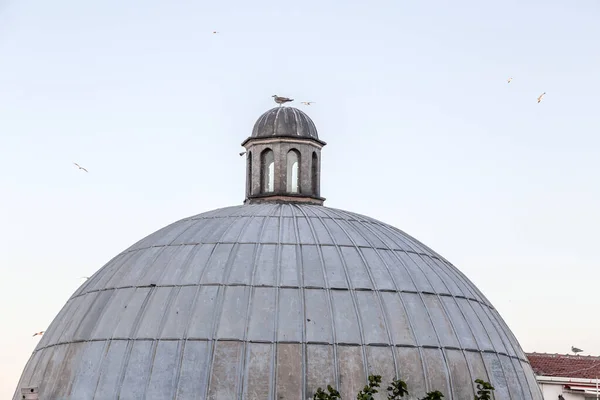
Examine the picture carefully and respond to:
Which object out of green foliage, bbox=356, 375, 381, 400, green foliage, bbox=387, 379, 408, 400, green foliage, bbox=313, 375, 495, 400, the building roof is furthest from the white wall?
green foliage, bbox=356, 375, 381, 400

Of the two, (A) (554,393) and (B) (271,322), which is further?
(A) (554,393)

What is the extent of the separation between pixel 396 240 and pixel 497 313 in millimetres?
4233

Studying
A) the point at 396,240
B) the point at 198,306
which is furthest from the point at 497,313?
the point at 198,306

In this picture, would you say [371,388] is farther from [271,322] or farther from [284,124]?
[284,124]

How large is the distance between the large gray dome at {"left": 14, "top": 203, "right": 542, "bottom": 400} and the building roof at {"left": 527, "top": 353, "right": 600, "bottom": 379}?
21313 millimetres

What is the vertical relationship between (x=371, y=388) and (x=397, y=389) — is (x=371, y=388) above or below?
below

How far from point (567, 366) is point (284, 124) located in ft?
83.3

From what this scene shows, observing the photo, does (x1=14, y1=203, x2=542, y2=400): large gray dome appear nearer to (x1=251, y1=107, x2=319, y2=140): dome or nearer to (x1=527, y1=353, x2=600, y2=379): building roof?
(x1=251, y1=107, x2=319, y2=140): dome

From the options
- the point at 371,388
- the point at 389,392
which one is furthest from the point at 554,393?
the point at 371,388

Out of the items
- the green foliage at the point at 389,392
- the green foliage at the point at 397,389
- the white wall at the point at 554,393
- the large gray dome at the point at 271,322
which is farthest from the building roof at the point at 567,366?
the green foliage at the point at 397,389

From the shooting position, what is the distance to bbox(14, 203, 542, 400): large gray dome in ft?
123

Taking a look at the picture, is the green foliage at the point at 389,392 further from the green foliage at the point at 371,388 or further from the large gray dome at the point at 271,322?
the large gray dome at the point at 271,322

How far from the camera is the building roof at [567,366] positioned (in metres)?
64.4

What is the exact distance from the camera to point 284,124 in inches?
1839
